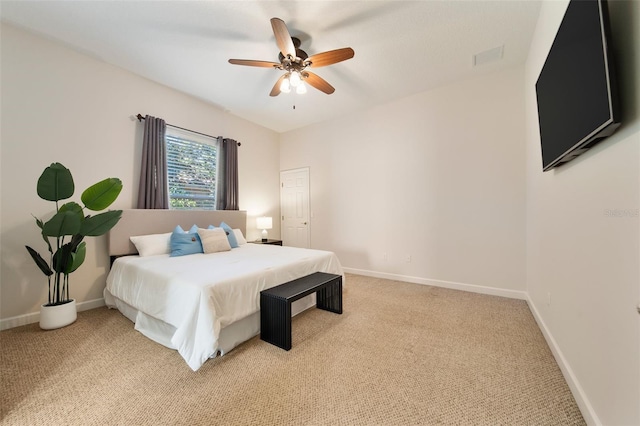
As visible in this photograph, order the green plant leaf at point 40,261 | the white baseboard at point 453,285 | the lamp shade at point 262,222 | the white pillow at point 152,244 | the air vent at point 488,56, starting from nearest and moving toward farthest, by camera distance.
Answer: the green plant leaf at point 40,261
the air vent at point 488,56
the white pillow at point 152,244
the white baseboard at point 453,285
the lamp shade at point 262,222

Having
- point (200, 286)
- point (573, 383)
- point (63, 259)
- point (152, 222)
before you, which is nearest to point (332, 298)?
point (200, 286)

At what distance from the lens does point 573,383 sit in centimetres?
154

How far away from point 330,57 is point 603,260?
99.9 inches

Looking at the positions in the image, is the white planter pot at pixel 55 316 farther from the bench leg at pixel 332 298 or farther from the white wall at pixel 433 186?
the white wall at pixel 433 186

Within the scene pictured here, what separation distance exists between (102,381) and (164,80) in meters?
3.68

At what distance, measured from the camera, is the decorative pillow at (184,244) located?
3137 millimetres

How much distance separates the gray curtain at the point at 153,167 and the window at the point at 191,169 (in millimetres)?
208

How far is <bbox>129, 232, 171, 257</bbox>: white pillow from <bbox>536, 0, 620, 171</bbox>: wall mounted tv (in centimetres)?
406

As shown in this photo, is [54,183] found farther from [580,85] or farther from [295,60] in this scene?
[580,85]

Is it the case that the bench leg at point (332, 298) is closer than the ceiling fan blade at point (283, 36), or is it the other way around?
the ceiling fan blade at point (283, 36)

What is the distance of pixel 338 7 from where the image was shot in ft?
7.47

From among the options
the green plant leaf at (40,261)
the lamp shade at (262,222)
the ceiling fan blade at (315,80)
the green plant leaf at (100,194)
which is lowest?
the green plant leaf at (40,261)

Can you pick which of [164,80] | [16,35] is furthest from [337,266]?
[16,35]

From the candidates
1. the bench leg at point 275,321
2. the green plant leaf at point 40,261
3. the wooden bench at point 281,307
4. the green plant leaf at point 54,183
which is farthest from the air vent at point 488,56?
the green plant leaf at point 40,261
